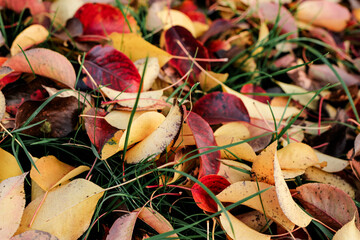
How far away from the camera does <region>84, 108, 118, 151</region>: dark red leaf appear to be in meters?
0.53

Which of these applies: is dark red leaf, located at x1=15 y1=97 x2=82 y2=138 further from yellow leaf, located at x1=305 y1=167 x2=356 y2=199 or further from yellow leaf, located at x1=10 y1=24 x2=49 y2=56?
yellow leaf, located at x1=305 y1=167 x2=356 y2=199

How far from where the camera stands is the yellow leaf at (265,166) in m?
0.50

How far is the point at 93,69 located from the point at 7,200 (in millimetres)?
287

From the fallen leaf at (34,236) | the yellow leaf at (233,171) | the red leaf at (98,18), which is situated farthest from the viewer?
the red leaf at (98,18)

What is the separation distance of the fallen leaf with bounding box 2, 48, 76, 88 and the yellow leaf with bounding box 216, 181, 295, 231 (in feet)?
1.12

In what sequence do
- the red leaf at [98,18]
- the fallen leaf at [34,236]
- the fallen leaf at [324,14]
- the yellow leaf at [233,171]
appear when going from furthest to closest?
the fallen leaf at [324,14]
the red leaf at [98,18]
the yellow leaf at [233,171]
the fallen leaf at [34,236]

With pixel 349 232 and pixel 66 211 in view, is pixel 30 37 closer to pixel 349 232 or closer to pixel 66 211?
pixel 66 211

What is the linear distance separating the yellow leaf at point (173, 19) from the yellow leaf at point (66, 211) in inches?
18.7

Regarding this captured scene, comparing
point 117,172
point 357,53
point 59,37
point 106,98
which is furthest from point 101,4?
point 357,53

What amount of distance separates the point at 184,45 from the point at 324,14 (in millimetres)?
514

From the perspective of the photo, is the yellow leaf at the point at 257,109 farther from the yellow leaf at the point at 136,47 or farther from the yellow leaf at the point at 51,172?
the yellow leaf at the point at 51,172

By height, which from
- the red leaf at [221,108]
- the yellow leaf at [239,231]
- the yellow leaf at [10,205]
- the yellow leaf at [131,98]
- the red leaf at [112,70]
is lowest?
the yellow leaf at [239,231]

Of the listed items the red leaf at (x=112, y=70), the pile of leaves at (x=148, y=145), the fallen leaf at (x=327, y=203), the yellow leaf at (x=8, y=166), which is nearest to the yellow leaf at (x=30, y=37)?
the pile of leaves at (x=148, y=145)

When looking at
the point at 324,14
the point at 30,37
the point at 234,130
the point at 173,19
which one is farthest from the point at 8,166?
the point at 324,14
